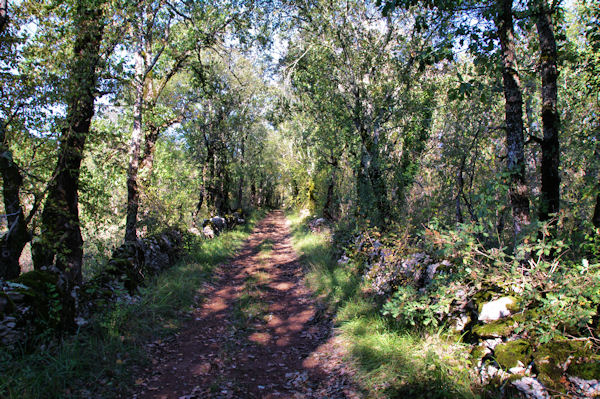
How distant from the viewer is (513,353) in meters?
3.56

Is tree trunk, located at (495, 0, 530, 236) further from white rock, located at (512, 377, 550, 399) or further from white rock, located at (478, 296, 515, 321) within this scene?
white rock, located at (512, 377, 550, 399)

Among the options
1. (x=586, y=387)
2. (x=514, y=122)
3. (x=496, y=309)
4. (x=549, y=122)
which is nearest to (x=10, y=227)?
(x=496, y=309)

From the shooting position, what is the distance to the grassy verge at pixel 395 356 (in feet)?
12.6

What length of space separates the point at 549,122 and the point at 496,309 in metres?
3.53

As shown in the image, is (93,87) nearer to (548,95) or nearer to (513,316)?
(513,316)

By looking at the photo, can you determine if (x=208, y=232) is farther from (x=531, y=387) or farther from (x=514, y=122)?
(x=531, y=387)

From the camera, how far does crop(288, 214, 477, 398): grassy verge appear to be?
12.6ft

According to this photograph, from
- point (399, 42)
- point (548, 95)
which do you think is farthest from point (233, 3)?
point (548, 95)

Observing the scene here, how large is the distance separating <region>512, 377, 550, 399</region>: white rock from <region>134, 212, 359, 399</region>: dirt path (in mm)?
2009

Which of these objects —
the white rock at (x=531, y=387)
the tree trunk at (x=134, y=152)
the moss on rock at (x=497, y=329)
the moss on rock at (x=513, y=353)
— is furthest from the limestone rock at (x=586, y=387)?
the tree trunk at (x=134, y=152)

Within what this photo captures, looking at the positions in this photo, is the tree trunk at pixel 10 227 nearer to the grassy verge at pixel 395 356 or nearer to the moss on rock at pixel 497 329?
the grassy verge at pixel 395 356

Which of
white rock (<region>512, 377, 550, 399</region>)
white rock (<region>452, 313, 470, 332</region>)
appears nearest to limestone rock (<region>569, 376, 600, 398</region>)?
white rock (<region>512, 377, 550, 399</region>)

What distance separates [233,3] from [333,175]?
1063 centimetres

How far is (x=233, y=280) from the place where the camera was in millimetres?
10398
